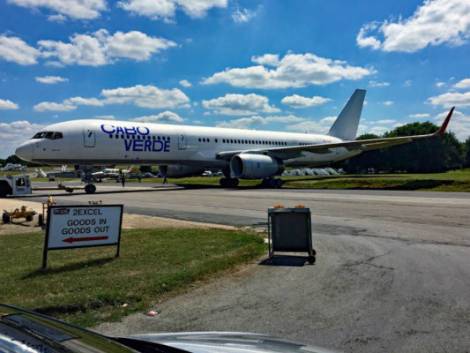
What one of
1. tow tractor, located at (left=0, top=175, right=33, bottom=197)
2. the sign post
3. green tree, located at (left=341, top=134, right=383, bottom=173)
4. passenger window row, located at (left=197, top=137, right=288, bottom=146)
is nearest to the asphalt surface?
the sign post

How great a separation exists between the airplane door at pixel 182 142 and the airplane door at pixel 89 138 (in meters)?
6.03

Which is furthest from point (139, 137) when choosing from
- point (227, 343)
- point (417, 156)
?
point (417, 156)

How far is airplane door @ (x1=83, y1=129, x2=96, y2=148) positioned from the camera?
24.5m

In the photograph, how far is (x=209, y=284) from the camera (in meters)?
5.84

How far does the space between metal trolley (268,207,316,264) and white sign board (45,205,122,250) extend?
272 centimetres

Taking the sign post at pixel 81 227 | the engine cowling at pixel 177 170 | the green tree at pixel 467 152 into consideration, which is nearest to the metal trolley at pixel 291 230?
the sign post at pixel 81 227

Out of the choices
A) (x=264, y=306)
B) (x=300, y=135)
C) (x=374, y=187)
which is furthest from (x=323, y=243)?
(x=300, y=135)

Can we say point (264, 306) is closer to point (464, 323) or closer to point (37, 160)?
point (464, 323)

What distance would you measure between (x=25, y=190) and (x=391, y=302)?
24.9 meters

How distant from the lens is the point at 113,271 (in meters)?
6.25

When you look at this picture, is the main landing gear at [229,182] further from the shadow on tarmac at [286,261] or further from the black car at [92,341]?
the black car at [92,341]

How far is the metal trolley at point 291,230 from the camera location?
287 inches

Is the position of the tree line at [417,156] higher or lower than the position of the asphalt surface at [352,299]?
higher

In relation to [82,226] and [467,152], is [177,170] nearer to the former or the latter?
[82,226]
